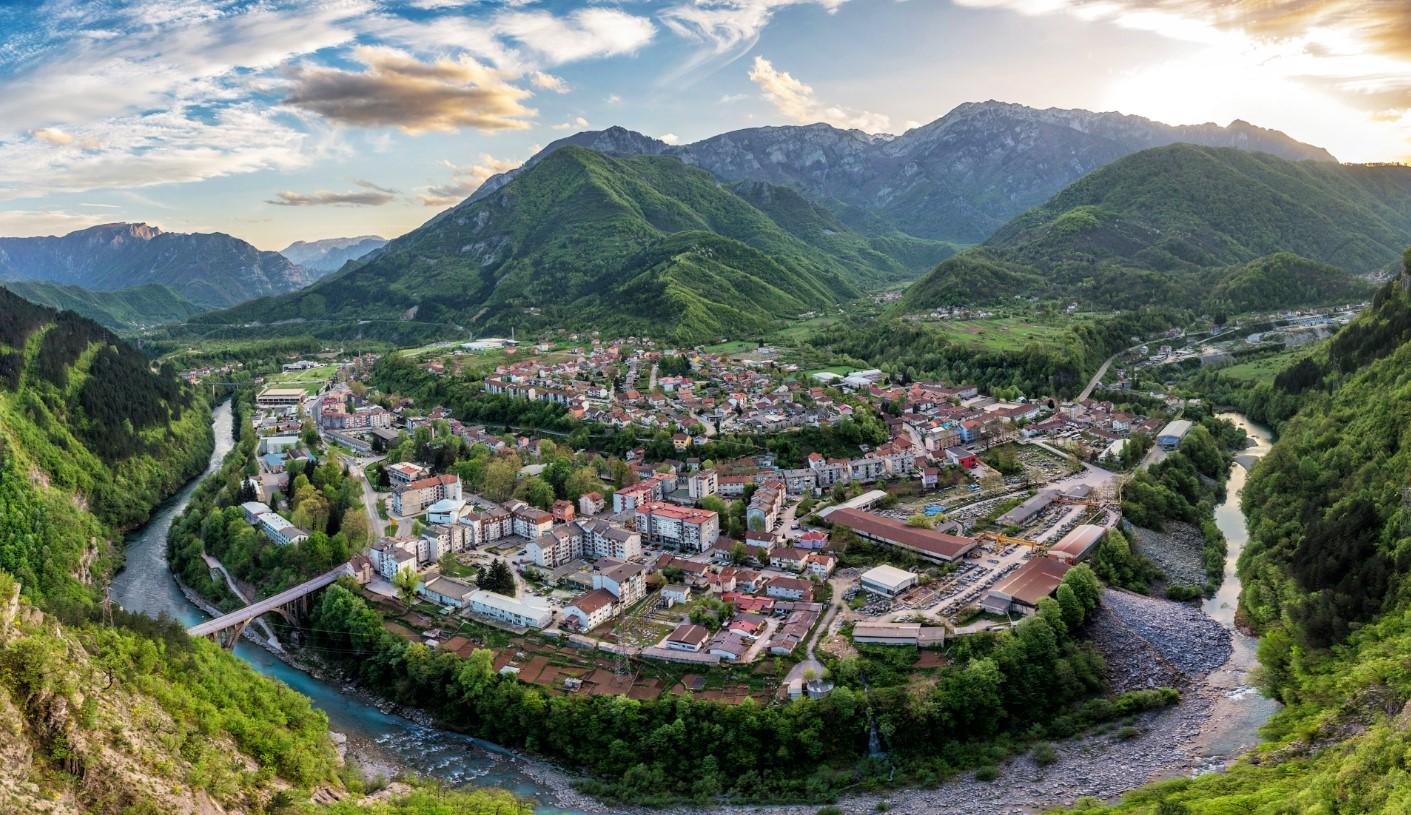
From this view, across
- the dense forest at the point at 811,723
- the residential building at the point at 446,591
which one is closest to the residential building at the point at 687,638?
the dense forest at the point at 811,723

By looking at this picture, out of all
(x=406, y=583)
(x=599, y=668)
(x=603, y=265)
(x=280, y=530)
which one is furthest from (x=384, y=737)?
(x=603, y=265)

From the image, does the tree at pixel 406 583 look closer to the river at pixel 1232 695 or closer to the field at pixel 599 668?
the field at pixel 599 668

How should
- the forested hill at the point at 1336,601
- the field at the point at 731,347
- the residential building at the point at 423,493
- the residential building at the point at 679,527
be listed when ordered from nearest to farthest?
the forested hill at the point at 1336,601, the residential building at the point at 679,527, the residential building at the point at 423,493, the field at the point at 731,347

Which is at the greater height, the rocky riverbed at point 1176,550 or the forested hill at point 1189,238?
the forested hill at point 1189,238

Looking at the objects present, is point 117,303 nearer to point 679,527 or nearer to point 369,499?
point 369,499

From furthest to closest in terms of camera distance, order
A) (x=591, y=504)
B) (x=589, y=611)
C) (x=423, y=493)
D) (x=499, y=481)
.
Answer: (x=499, y=481) < (x=423, y=493) < (x=591, y=504) < (x=589, y=611)

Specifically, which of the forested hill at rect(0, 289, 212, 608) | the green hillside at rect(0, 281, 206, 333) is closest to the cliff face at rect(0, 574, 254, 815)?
the forested hill at rect(0, 289, 212, 608)

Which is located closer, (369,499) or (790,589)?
(790,589)
